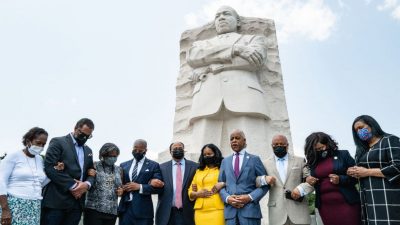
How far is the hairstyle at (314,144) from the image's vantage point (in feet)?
11.9

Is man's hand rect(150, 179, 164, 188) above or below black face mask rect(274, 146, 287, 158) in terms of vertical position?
below

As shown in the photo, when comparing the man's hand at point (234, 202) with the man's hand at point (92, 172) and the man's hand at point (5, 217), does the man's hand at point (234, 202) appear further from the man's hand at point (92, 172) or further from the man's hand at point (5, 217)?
the man's hand at point (5, 217)

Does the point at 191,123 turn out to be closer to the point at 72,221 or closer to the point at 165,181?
the point at 165,181

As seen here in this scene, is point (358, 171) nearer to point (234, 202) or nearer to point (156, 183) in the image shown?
point (234, 202)

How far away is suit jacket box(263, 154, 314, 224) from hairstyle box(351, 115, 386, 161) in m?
0.51

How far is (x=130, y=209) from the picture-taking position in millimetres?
4172

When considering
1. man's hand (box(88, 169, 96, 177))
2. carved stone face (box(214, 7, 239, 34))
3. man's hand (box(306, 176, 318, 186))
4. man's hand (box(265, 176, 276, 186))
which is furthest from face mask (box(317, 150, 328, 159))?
carved stone face (box(214, 7, 239, 34))

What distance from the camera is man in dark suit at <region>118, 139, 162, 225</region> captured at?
163 inches

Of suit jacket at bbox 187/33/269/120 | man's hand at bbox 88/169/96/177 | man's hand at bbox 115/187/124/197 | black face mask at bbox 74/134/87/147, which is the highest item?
suit jacket at bbox 187/33/269/120

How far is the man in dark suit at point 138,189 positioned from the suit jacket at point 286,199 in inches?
46.0

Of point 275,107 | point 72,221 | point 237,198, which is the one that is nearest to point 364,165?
point 237,198

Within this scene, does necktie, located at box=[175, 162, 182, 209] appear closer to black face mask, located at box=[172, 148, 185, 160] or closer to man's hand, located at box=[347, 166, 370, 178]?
black face mask, located at box=[172, 148, 185, 160]

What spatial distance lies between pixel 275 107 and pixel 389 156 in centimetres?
378

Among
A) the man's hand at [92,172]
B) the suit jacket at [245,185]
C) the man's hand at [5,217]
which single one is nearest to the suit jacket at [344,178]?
the suit jacket at [245,185]
